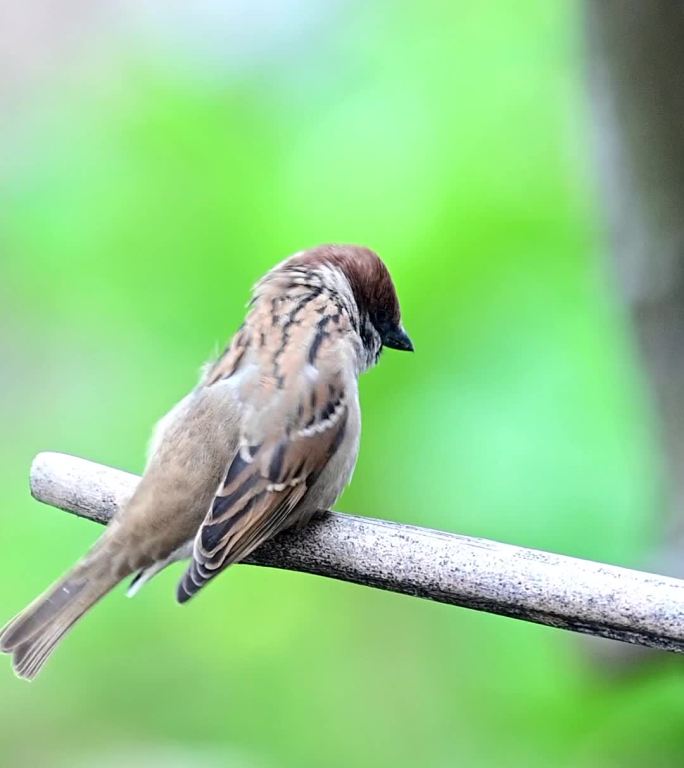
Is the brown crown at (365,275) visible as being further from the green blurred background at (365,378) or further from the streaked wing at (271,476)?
the green blurred background at (365,378)

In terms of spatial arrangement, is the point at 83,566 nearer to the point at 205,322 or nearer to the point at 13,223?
the point at 205,322

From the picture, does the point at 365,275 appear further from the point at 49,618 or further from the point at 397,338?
the point at 49,618

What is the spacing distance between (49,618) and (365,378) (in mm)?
1279

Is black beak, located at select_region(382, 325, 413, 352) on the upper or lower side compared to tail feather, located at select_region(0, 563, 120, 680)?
upper

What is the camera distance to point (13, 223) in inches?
121

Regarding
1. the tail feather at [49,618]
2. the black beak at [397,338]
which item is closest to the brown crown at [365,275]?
the black beak at [397,338]

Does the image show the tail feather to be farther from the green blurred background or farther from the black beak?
the green blurred background

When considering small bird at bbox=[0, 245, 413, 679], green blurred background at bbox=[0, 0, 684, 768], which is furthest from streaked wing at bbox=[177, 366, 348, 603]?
green blurred background at bbox=[0, 0, 684, 768]

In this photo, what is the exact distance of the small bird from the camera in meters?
1.56

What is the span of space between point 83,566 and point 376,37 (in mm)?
1935

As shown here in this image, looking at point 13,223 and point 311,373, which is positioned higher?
point 13,223

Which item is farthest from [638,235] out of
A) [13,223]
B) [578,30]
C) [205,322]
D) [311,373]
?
[13,223]

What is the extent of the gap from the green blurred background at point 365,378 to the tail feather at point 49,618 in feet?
3.73

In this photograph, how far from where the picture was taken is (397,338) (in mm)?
1955
